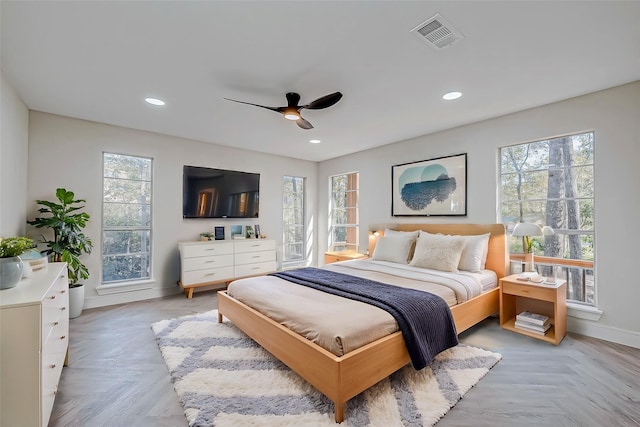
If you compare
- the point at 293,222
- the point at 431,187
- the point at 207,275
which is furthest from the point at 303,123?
the point at 293,222

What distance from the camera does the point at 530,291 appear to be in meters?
2.85

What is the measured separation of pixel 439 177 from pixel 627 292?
7.42ft

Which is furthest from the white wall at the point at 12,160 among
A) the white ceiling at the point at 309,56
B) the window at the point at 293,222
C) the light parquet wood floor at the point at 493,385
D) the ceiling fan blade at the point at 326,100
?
the window at the point at 293,222

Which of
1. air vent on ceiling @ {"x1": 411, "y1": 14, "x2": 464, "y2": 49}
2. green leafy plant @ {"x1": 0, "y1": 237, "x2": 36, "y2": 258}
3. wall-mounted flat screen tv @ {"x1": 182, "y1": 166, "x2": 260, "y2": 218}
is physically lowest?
green leafy plant @ {"x1": 0, "y1": 237, "x2": 36, "y2": 258}

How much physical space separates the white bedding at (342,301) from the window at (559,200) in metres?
0.73

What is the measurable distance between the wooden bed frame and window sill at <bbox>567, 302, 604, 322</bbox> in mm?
964

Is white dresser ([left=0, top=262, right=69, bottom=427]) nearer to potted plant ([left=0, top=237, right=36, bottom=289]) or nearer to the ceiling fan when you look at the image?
potted plant ([left=0, top=237, right=36, bottom=289])

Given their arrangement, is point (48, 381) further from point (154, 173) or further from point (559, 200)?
point (559, 200)

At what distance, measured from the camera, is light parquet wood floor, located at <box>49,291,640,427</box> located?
177 cm

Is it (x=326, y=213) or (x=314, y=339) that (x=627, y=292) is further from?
(x=326, y=213)

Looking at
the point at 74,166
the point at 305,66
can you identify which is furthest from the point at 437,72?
the point at 74,166

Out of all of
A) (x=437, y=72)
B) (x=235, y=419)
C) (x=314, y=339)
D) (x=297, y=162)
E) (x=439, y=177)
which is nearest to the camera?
(x=235, y=419)

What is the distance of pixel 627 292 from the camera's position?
2.69 m

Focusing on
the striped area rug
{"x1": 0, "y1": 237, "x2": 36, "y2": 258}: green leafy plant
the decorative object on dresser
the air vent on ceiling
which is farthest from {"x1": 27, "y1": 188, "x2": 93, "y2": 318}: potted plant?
the decorative object on dresser
